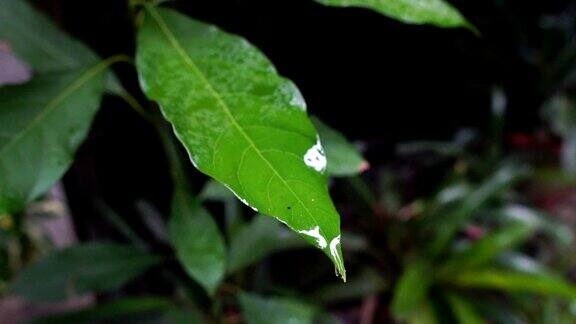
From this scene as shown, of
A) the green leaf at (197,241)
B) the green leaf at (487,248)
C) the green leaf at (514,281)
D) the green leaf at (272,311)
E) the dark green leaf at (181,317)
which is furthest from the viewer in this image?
the green leaf at (487,248)

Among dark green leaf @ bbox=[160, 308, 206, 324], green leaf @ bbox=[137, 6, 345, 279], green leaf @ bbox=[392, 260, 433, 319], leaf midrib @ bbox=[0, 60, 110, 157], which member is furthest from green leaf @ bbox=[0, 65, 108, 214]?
green leaf @ bbox=[392, 260, 433, 319]

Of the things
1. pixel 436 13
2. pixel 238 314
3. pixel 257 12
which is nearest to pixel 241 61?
pixel 436 13

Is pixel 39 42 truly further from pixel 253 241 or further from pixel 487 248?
pixel 487 248

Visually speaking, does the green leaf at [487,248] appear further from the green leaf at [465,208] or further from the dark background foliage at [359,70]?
the dark background foliage at [359,70]

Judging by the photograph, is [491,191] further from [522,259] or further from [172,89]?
[172,89]

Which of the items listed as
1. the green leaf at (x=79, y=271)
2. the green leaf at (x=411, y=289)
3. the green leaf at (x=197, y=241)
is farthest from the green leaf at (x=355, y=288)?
the green leaf at (x=197, y=241)
